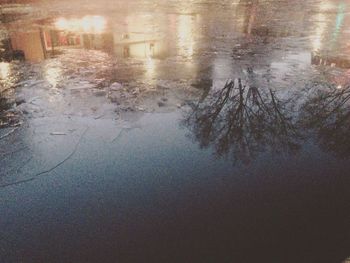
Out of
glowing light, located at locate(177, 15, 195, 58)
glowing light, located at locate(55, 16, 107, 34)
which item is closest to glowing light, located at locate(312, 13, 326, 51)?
glowing light, located at locate(177, 15, 195, 58)

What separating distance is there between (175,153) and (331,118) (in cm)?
392

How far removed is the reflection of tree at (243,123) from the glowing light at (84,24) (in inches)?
361

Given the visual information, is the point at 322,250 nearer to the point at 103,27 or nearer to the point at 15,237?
the point at 15,237

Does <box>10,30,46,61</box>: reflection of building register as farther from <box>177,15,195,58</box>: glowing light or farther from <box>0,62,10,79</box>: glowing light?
<box>177,15,195,58</box>: glowing light

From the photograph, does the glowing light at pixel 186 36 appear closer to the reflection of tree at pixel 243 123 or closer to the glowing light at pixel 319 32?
the reflection of tree at pixel 243 123

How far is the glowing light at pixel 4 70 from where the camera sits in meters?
9.16

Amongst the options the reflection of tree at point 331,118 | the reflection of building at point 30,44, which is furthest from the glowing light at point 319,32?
the reflection of building at point 30,44

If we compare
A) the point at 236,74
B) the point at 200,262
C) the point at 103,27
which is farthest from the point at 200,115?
the point at 103,27

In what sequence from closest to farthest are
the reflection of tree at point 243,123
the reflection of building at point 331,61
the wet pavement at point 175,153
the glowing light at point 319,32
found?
1. the wet pavement at point 175,153
2. the reflection of tree at point 243,123
3. the reflection of building at point 331,61
4. the glowing light at point 319,32

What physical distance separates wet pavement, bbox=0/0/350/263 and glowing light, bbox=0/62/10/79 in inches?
1.4

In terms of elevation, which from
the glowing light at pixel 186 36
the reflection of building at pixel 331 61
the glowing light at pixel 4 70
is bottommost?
the glowing light at pixel 4 70

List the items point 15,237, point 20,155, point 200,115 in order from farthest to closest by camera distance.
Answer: point 200,115, point 20,155, point 15,237

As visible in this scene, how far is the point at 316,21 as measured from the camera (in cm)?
1664

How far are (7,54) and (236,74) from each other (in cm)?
855
